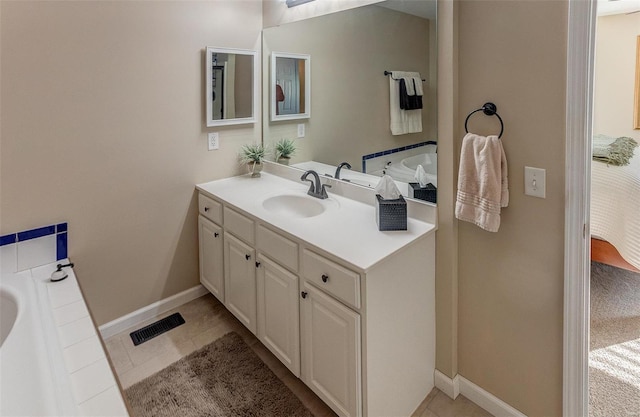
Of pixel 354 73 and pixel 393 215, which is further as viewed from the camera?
pixel 354 73

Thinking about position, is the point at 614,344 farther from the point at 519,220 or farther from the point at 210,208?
the point at 210,208

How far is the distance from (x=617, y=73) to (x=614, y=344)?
11.2 ft

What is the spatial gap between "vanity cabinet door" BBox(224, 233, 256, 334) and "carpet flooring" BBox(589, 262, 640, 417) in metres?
1.69

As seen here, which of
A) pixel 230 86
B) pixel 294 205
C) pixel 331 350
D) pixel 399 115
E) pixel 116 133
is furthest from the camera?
pixel 230 86

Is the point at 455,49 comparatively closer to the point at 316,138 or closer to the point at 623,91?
the point at 316,138

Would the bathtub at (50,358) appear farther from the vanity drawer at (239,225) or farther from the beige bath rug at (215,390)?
the vanity drawer at (239,225)

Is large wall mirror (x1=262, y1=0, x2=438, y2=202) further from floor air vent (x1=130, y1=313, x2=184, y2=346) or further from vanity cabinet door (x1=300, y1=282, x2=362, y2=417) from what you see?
floor air vent (x1=130, y1=313, x2=184, y2=346)

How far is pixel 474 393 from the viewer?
5.81ft

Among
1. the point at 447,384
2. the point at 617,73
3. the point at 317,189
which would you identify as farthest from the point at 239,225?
the point at 617,73

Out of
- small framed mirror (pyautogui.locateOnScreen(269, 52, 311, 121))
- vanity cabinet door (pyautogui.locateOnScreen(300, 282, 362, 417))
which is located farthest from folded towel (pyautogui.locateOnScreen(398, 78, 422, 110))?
vanity cabinet door (pyautogui.locateOnScreen(300, 282, 362, 417))

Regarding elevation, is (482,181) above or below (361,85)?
below

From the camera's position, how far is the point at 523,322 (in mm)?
1554

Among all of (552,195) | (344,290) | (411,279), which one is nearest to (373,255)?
(344,290)

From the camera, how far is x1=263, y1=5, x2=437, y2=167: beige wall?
5.67 feet
